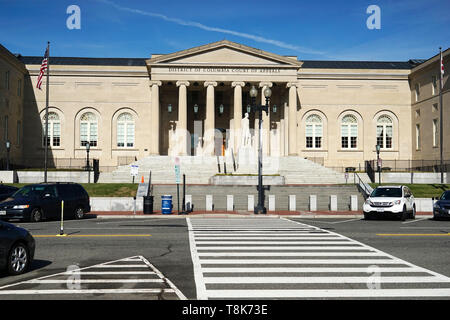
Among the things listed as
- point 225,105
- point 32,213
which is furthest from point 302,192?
point 225,105

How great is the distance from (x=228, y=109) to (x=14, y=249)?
53.3 metres

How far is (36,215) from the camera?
23.7m

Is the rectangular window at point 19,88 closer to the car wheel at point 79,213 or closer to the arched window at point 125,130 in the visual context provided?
the arched window at point 125,130

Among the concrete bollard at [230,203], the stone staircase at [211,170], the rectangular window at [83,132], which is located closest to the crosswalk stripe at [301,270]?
the concrete bollard at [230,203]

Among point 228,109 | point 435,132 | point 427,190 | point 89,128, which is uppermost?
point 228,109

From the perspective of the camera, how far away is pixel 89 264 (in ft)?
36.5

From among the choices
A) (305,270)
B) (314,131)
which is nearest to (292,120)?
(314,131)

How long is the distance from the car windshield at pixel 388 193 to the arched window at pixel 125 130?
4124 centimetres

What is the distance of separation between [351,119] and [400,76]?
824cm

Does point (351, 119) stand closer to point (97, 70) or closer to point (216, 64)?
point (216, 64)

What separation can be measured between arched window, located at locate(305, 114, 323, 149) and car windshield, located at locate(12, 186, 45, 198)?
44.1 meters

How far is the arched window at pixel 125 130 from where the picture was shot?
207 ft

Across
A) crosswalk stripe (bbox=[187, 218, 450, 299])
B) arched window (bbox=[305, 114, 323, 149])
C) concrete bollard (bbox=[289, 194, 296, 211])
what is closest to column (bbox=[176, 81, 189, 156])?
arched window (bbox=[305, 114, 323, 149])

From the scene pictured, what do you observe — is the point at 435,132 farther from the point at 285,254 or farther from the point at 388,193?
the point at 285,254
